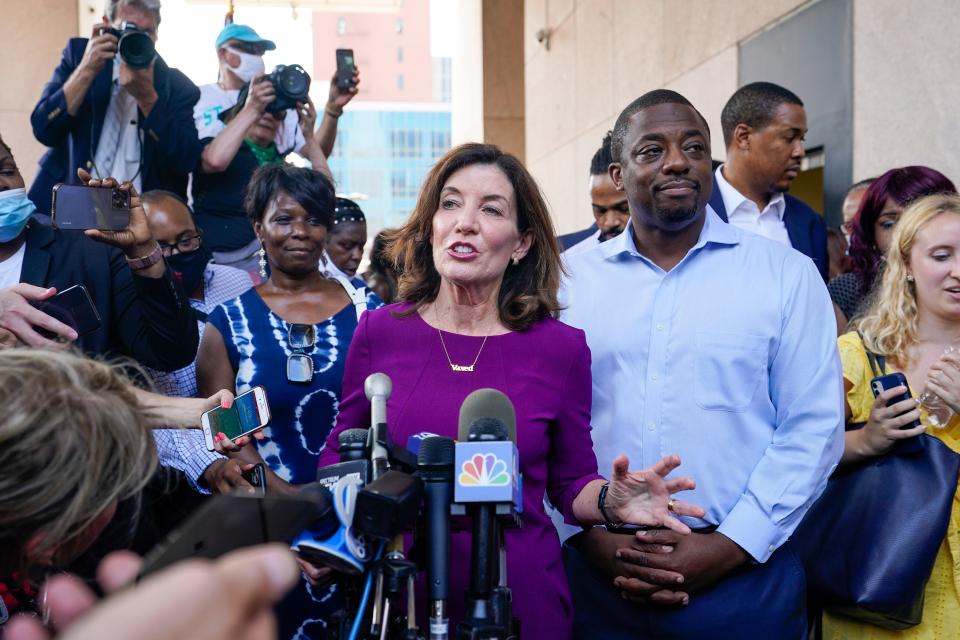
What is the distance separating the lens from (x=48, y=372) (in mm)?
1449

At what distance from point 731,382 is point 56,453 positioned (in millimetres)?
1866

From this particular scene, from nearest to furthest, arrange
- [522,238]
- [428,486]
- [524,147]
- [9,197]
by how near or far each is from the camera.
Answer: [428,486] < [522,238] < [9,197] < [524,147]

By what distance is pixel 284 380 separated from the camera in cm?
339

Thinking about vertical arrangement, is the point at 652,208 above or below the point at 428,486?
above

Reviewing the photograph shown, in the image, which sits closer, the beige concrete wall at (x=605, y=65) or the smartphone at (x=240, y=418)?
the smartphone at (x=240, y=418)

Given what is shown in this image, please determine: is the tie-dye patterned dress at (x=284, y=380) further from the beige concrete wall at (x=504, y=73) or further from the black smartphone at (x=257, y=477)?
the beige concrete wall at (x=504, y=73)

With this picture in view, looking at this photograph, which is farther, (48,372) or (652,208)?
(652,208)

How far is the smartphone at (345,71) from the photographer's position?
19.4ft

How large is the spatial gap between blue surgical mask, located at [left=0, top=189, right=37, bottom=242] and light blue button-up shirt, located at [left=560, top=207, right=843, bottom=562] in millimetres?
1779

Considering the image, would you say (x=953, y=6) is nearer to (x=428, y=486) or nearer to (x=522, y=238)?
(x=522, y=238)

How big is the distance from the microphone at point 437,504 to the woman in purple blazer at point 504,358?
1.91 feet

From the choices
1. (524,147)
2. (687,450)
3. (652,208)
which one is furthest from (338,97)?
(524,147)

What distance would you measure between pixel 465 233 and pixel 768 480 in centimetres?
103

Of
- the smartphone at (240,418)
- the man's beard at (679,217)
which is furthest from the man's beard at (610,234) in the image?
the smartphone at (240,418)
